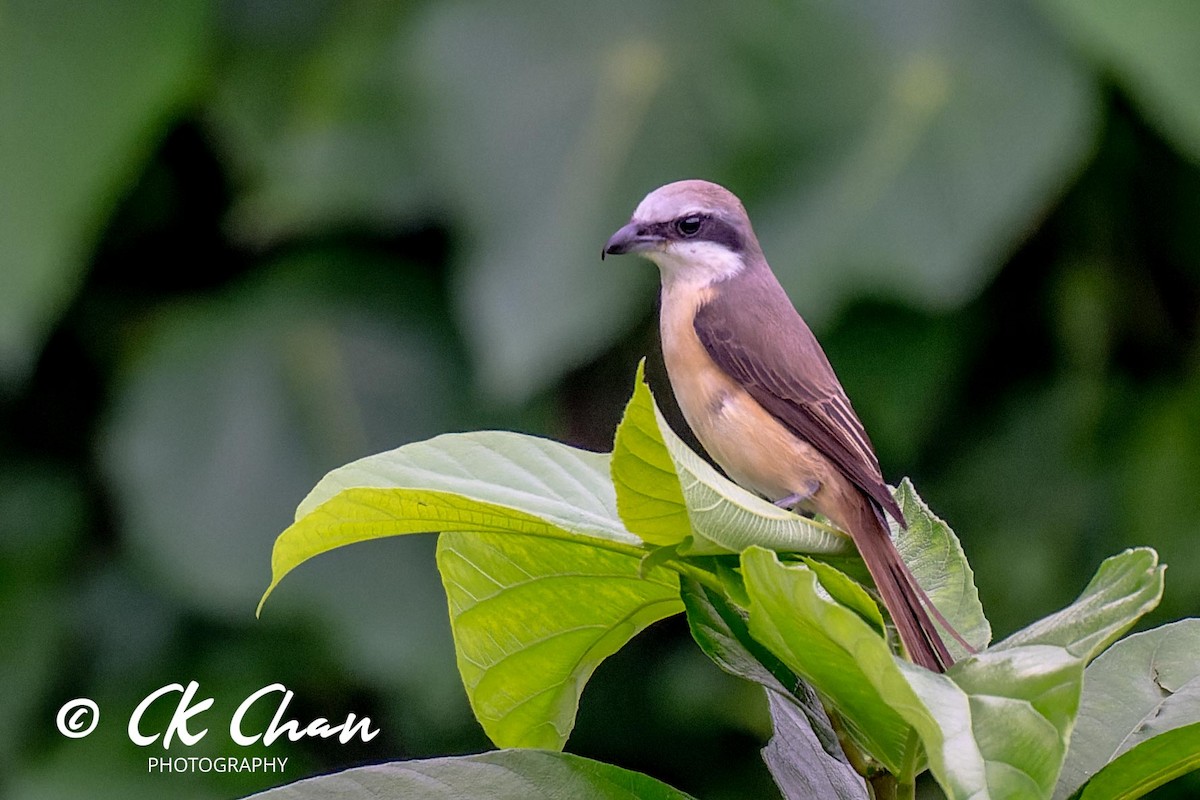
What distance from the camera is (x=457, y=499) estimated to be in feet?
4.72

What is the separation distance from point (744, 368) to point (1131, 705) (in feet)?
3.92

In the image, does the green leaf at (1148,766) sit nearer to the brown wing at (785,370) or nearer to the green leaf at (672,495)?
the green leaf at (672,495)

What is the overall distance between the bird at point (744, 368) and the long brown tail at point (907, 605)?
0.38 meters

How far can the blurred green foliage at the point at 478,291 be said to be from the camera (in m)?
3.45

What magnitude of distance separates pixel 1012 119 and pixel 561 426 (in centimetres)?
143

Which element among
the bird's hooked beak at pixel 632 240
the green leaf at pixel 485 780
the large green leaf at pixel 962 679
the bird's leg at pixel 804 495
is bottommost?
the bird's leg at pixel 804 495

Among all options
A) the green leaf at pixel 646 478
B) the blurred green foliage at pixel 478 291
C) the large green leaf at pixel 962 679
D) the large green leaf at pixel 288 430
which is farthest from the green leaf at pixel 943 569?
the large green leaf at pixel 288 430

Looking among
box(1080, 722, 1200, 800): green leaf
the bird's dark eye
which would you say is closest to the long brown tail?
box(1080, 722, 1200, 800): green leaf

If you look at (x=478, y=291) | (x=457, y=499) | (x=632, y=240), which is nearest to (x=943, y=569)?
(x=457, y=499)

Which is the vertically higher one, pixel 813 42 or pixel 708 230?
pixel 813 42

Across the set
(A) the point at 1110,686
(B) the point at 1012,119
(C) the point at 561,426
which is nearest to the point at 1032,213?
(B) the point at 1012,119

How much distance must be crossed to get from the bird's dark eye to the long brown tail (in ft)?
3.85

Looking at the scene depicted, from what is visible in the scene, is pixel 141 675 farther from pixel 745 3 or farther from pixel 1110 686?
pixel 1110 686

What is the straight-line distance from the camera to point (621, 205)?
345 cm
